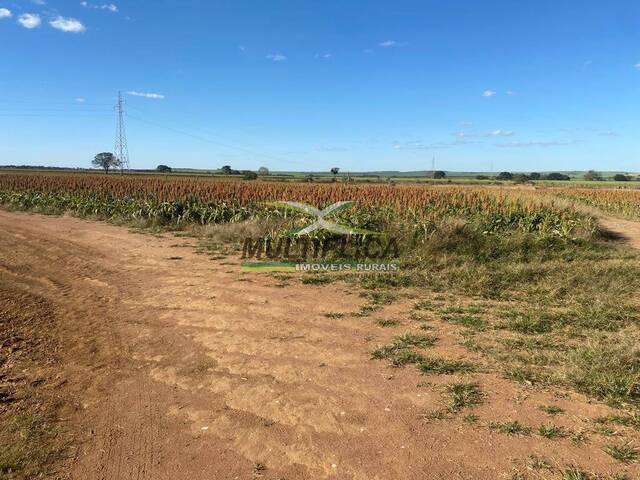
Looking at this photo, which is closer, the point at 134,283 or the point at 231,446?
the point at 231,446

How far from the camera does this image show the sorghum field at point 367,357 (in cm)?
302

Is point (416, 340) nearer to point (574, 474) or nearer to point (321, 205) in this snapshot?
point (574, 474)

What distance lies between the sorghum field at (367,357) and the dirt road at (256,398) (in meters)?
0.02

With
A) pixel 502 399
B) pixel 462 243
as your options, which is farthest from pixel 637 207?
pixel 502 399

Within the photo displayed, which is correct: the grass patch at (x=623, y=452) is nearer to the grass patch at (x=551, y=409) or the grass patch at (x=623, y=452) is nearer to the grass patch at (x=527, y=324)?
the grass patch at (x=551, y=409)

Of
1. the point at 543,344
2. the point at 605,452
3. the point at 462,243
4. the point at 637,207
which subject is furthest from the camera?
the point at 637,207

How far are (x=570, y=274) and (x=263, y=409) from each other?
650 centimetres

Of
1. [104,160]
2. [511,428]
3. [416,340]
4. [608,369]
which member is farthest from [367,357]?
[104,160]

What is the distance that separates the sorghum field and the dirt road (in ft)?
0.06

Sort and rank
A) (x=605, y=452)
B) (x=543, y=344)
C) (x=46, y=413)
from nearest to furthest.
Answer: (x=605, y=452), (x=46, y=413), (x=543, y=344)

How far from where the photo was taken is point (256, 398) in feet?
12.4

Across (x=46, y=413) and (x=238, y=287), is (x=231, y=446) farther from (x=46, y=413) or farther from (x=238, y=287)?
(x=238, y=287)

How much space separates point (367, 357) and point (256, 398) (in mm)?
1379

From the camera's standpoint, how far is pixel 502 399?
3676mm
